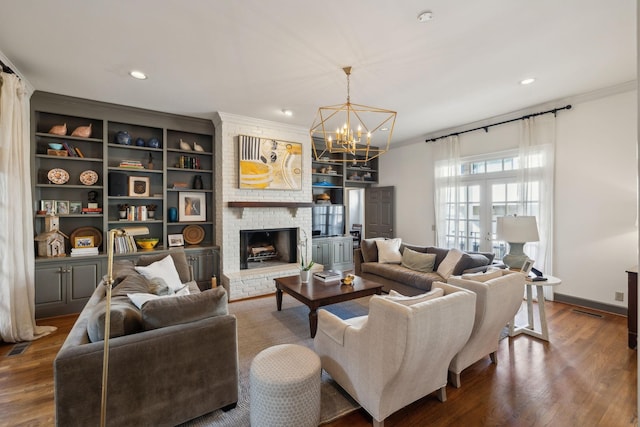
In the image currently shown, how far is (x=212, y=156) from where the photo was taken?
501 cm

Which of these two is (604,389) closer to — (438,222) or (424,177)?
(438,222)

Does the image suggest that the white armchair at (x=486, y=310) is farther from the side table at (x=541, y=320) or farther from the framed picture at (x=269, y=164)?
the framed picture at (x=269, y=164)

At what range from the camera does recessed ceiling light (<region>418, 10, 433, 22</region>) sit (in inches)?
84.2

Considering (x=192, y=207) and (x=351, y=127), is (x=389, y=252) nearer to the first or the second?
(x=351, y=127)

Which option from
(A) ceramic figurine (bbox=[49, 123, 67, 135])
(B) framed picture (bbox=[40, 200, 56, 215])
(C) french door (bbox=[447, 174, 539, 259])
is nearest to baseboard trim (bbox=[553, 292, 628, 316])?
(C) french door (bbox=[447, 174, 539, 259])

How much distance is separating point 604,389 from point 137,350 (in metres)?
3.31

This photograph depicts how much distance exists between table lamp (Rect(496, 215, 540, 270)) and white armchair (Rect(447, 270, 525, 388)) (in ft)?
2.99

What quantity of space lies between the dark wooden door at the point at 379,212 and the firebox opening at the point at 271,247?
2416 millimetres

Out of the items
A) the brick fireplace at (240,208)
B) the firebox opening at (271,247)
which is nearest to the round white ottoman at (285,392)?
the brick fireplace at (240,208)

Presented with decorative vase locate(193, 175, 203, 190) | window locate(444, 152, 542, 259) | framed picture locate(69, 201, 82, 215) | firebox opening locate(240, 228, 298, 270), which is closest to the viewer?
framed picture locate(69, 201, 82, 215)

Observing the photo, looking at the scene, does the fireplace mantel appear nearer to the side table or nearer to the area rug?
the area rug

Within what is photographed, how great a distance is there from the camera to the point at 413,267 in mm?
4207

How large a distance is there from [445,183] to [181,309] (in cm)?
506

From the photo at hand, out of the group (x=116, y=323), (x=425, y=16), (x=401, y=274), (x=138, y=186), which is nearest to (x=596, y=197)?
(x=401, y=274)
